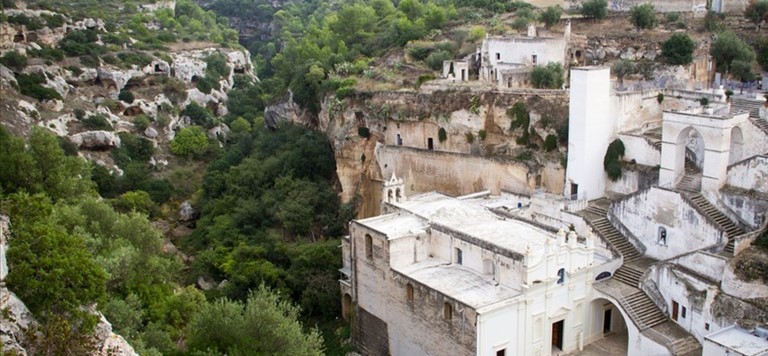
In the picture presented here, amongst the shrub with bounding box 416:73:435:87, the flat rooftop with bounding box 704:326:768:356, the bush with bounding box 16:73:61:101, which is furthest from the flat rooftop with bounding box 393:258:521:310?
the bush with bounding box 16:73:61:101

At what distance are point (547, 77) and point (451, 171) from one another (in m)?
7.51

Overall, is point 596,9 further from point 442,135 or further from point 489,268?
point 489,268

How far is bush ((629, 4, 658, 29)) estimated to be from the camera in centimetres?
4609

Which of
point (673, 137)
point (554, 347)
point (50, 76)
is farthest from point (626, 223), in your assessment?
point (50, 76)

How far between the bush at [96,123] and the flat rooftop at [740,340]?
1941 inches

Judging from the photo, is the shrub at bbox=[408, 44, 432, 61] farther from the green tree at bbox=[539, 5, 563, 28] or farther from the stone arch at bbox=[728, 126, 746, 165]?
the stone arch at bbox=[728, 126, 746, 165]

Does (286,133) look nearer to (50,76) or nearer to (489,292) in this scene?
(50,76)

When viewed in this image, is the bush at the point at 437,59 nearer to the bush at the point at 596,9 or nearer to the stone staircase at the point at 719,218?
the bush at the point at 596,9

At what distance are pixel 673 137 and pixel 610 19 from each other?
2484 centimetres

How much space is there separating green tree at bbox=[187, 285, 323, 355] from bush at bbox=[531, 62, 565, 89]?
70.1ft

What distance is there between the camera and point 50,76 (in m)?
60.1

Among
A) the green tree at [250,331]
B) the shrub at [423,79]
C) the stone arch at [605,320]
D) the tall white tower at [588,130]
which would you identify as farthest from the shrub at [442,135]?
the green tree at [250,331]

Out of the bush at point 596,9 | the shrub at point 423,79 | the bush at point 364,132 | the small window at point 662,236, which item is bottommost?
the small window at point 662,236

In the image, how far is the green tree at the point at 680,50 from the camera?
40094mm
